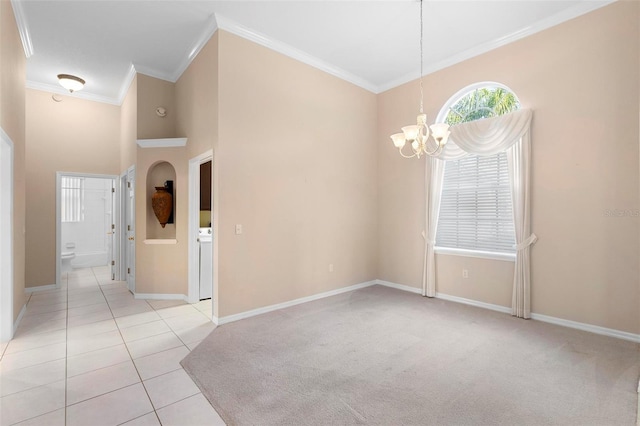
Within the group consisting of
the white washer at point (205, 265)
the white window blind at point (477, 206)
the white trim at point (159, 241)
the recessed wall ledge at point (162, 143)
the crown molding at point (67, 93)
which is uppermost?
the crown molding at point (67, 93)

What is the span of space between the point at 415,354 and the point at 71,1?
5.14 m

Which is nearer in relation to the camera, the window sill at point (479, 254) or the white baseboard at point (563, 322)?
the white baseboard at point (563, 322)

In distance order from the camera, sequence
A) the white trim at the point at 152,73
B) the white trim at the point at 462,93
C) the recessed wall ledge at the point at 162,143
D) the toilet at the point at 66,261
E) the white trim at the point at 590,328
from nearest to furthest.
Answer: the white trim at the point at 590,328 → the white trim at the point at 462,93 → the recessed wall ledge at the point at 162,143 → the white trim at the point at 152,73 → the toilet at the point at 66,261

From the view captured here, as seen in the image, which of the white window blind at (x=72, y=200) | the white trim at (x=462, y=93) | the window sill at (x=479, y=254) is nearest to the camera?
the window sill at (x=479, y=254)

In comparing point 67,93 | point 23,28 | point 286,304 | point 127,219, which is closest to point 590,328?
point 286,304

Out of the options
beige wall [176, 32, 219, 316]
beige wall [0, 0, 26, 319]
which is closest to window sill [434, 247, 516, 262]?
beige wall [176, 32, 219, 316]

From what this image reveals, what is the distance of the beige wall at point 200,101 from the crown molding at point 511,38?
10.1 feet

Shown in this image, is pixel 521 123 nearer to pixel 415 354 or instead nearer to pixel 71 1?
pixel 415 354

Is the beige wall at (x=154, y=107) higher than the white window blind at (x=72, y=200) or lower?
higher

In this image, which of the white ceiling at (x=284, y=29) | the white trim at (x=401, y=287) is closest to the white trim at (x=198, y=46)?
the white ceiling at (x=284, y=29)

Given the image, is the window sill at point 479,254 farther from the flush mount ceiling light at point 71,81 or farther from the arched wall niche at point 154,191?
the flush mount ceiling light at point 71,81

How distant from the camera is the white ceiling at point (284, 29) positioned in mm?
3324

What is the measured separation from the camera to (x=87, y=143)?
5.61m

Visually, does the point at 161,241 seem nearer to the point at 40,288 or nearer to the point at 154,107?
the point at 154,107
